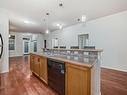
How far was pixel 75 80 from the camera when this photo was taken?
170 cm

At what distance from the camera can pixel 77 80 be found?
A: 5.41ft

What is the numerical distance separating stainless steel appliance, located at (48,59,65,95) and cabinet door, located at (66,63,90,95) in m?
0.19

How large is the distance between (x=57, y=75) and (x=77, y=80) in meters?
0.70

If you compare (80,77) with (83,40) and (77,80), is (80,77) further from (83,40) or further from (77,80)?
(83,40)

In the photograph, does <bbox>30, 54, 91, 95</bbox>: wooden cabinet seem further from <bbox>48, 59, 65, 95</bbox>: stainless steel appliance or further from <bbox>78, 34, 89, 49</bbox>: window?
<bbox>78, 34, 89, 49</bbox>: window

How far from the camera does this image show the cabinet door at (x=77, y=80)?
1.48 metres

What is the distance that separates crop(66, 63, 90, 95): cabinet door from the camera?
1479 millimetres

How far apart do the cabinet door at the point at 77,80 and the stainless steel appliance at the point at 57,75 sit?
0.61ft

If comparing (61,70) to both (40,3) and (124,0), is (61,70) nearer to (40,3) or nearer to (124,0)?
(40,3)

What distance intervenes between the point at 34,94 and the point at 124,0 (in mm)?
3969

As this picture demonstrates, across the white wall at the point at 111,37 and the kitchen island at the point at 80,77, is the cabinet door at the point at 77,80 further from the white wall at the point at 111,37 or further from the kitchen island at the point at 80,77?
the white wall at the point at 111,37

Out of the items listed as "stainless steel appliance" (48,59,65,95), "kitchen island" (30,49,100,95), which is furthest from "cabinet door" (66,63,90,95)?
"stainless steel appliance" (48,59,65,95)

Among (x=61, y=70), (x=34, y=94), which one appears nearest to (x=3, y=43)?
(x=34, y=94)

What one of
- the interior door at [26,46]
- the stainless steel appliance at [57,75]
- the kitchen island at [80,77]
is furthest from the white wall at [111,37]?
the interior door at [26,46]
